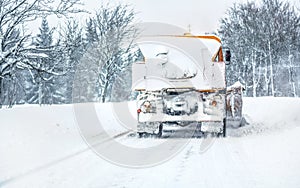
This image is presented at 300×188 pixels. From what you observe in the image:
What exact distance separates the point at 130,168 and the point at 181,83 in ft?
15.0

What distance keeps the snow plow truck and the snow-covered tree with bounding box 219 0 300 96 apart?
22.3m

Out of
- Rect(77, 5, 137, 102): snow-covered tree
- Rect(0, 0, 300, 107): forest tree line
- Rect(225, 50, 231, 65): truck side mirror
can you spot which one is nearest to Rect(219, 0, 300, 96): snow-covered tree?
Rect(0, 0, 300, 107): forest tree line

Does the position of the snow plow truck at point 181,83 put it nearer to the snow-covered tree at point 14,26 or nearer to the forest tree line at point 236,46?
the snow-covered tree at point 14,26

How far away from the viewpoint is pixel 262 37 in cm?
3145

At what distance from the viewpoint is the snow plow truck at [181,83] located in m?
10.5

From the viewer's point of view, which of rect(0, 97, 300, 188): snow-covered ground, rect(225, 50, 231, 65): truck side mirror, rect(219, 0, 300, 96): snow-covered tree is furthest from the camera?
rect(219, 0, 300, 96): snow-covered tree

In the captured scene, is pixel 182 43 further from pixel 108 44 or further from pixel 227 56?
pixel 108 44

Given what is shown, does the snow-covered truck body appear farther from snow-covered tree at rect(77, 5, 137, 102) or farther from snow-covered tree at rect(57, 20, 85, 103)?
snow-covered tree at rect(77, 5, 137, 102)

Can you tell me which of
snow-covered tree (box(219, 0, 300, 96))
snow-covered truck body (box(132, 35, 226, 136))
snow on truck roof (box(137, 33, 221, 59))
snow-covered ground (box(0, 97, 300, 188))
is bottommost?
snow-covered ground (box(0, 97, 300, 188))

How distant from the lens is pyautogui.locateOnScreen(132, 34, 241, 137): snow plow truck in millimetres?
10469

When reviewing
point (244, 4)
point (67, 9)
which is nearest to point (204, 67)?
point (67, 9)

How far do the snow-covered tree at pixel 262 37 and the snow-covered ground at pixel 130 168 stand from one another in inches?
899

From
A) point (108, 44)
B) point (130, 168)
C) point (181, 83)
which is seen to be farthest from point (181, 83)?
point (108, 44)

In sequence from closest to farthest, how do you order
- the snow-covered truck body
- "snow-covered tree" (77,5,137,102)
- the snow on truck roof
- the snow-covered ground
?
the snow-covered ground < the snow-covered truck body < the snow on truck roof < "snow-covered tree" (77,5,137,102)
